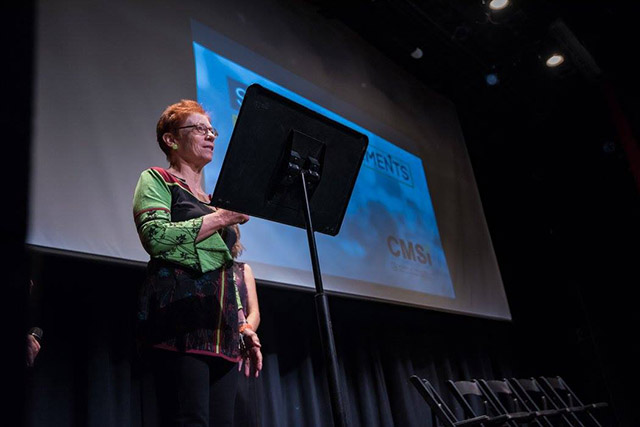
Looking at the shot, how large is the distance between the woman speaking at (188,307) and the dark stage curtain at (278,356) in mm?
194

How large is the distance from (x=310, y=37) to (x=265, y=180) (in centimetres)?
269

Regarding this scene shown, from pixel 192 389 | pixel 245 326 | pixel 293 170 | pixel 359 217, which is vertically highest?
pixel 359 217

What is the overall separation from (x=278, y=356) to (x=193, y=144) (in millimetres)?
1623

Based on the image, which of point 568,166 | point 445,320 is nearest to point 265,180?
point 445,320

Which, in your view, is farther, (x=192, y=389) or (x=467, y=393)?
(x=467, y=393)

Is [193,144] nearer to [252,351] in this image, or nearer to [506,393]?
[252,351]

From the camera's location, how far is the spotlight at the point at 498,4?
4137 mm

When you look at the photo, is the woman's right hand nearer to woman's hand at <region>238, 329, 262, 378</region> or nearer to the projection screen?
woman's hand at <region>238, 329, 262, 378</region>

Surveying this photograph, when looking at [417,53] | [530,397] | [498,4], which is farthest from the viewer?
[417,53]

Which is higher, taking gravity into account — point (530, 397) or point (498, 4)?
point (498, 4)

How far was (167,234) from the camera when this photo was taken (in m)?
1.33

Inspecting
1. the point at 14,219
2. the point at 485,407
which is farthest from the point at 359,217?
the point at 14,219

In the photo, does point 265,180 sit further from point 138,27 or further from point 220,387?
point 138,27

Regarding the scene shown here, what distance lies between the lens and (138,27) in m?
2.60
